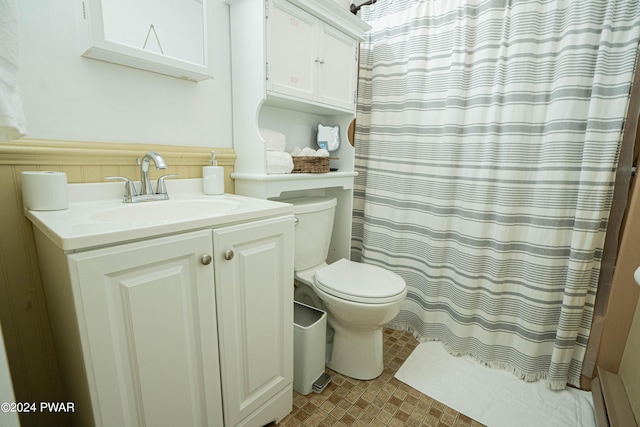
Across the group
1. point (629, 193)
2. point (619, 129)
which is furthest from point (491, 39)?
point (629, 193)

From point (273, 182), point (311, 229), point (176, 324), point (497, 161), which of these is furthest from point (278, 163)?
point (497, 161)

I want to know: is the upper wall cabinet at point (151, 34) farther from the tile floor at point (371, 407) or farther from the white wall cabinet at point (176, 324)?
the tile floor at point (371, 407)

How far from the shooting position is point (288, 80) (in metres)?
1.29

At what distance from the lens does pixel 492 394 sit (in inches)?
52.4

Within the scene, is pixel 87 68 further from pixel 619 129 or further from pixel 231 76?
pixel 619 129

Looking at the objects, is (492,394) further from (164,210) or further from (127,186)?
(127,186)

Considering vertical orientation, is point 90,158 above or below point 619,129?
below

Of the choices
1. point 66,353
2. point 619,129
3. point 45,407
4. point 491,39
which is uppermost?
point 491,39

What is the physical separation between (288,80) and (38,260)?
3.65ft

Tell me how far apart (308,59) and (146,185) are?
0.88 metres

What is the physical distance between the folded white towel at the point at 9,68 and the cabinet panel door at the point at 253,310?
0.47 meters

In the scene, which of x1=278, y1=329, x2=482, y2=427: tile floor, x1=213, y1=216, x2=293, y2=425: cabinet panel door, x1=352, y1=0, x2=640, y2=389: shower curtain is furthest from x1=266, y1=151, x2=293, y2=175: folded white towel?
x1=278, y1=329, x2=482, y2=427: tile floor

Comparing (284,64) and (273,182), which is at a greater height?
(284,64)

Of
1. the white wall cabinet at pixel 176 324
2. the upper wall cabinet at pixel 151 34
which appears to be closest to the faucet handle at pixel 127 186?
the white wall cabinet at pixel 176 324
